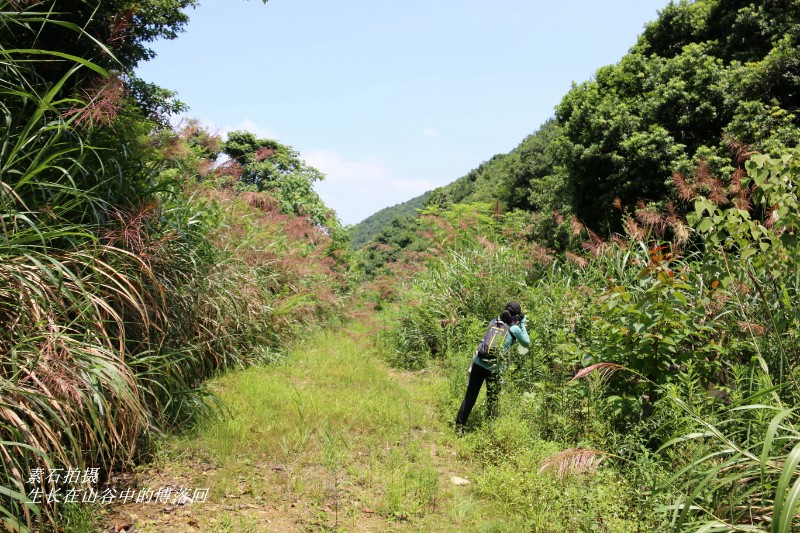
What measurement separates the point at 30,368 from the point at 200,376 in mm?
2951

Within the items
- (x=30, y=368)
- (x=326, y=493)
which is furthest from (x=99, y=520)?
(x=326, y=493)

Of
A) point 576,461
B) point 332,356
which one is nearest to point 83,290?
point 576,461

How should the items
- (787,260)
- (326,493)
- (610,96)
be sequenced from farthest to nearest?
(610,96), (326,493), (787,260)

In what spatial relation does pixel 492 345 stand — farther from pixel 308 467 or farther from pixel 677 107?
pixel 677 107

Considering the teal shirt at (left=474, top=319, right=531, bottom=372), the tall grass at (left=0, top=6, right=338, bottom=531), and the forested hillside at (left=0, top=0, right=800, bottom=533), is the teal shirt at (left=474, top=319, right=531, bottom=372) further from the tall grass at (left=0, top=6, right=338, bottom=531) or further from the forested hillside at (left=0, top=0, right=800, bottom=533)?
the tall grass at (left=0, top=6, right=338, bottom=531)

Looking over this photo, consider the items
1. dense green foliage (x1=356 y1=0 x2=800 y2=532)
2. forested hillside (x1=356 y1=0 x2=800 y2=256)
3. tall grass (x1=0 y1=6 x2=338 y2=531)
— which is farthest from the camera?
forested hillside (x1=356 y1=0 x2=800 y2=256)

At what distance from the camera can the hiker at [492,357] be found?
17.0 feet

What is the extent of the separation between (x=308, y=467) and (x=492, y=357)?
7.27ft

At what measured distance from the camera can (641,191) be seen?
38.5ft

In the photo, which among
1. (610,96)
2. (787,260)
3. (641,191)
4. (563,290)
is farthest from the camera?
(610,96)

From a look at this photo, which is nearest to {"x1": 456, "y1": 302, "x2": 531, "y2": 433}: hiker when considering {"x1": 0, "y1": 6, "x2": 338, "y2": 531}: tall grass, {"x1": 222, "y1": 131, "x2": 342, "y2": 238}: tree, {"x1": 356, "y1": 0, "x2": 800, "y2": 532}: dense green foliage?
{"x1": 356, "y1": 0, "x2": 800, "y2": 532}: dense green foliage

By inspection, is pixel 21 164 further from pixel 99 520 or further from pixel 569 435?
pixel 569 435

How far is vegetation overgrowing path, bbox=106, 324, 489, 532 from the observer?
345cm

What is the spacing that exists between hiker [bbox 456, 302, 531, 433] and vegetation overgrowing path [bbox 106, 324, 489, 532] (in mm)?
448
